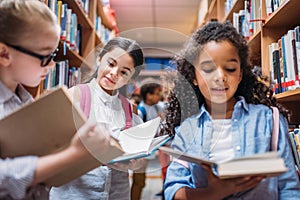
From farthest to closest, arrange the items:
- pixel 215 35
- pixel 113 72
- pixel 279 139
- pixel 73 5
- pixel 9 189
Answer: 1. pixel 73 5
2. pixel 113 72
3. pixel 215 35
4. pixel 279 139
5. pixel 9 189

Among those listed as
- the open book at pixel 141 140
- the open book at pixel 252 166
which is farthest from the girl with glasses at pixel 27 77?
the open book at pixel 252 166

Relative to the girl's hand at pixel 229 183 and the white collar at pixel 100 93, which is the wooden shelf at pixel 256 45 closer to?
the white collar at pixel 100 93

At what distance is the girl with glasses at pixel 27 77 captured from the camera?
24.8 inches

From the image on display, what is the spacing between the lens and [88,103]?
104 centimetres

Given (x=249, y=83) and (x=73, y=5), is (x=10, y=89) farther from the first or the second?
(x=73, y=5)

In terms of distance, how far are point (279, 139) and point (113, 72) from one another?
24.1 inches

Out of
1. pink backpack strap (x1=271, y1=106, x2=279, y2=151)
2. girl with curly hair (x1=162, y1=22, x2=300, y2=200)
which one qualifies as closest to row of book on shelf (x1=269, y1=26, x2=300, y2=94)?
girl with curly hair (x1=162, y1=22, x2=300, y2=200)

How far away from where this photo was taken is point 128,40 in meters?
1.17

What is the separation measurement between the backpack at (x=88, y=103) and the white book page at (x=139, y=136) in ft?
0.16

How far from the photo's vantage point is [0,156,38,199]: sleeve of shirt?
2.04ft

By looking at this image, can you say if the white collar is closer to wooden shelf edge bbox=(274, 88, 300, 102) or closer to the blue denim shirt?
the blue denim shirt

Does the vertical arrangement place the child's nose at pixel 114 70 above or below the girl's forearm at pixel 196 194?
above

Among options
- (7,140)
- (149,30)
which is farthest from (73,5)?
(7,140)

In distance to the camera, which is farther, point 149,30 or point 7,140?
point 149,30
